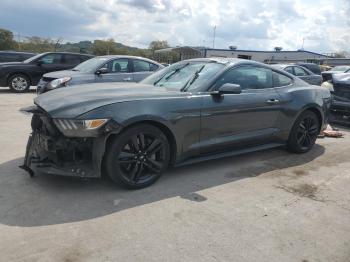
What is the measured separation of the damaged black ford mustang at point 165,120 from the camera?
13.1 feet

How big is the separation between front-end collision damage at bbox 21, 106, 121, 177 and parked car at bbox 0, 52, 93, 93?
10539mm

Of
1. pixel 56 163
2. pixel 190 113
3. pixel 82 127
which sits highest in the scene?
pixel 190 113

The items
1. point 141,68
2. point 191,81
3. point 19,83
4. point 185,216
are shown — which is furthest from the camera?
point 19,83

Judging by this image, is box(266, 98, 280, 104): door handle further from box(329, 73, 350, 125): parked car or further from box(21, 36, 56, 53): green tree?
box(21, 36, 56, 53): green tree

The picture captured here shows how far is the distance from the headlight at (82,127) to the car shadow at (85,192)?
69cm

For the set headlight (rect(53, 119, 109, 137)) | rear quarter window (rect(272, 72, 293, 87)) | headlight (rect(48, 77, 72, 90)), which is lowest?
headlight (rect(53, 119, 109, 137))

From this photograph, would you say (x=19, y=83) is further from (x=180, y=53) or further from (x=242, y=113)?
(x=180, y=53)

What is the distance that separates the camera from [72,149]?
4023 millimetres

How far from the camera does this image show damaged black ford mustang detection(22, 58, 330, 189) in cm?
400

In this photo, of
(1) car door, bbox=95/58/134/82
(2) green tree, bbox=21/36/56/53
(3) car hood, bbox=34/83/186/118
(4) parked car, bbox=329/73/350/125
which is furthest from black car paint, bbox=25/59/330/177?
(2) green tree, bbox=21/36/56/53

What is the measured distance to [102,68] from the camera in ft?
32.2

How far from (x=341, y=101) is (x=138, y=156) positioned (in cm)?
589

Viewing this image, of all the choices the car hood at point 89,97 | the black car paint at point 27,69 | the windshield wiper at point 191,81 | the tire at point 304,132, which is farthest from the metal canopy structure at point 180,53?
the car hood at point 89,97

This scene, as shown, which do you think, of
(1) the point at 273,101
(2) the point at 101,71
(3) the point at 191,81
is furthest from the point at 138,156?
(2) the point at 101,71
